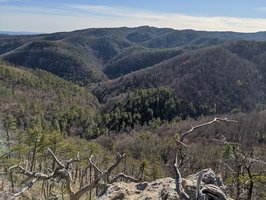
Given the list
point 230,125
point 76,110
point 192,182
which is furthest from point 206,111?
point 192,182

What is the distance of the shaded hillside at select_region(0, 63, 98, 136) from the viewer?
137 m

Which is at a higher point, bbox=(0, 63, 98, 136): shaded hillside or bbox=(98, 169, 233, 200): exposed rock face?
bbox=(98, 169, 233, 200): exposed rock face

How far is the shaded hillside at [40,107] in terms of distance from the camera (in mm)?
136625

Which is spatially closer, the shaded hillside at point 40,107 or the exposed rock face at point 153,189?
the exposed rock face at point 153,189

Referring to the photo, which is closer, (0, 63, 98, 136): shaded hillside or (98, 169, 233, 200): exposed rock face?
(98, 169, 233, 200): exposed rock face

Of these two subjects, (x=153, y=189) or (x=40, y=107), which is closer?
(x=153, y=189)

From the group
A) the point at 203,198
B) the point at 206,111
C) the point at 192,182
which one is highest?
the point at 203,198

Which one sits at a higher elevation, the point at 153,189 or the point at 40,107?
the point at 153,189

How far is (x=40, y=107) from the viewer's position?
15625 cm

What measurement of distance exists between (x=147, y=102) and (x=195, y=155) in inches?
3585

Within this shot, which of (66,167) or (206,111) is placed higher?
(66,167)

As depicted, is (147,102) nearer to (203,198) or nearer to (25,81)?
(25,81)

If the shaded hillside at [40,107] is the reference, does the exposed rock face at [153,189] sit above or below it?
above

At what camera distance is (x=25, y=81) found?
7741 inches
